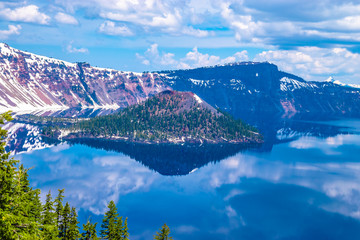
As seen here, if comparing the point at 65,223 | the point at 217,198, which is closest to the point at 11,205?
the point at 65,223

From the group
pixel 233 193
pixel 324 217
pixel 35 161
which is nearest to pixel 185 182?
pixel 233 193

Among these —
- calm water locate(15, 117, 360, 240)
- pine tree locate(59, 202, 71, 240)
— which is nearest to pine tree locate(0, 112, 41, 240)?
pine tree locate(59, 202, 71, 240)

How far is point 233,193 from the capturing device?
152 m

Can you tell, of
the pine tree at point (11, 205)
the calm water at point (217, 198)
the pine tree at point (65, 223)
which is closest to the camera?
the pine tree at point (11, 205)

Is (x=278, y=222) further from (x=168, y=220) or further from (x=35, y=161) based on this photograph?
(x=35, y=161)

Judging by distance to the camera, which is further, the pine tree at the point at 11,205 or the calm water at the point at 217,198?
the calm water at the point at 217,198

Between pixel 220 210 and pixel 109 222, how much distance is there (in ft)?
266

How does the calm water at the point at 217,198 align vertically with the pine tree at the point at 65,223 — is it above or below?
above

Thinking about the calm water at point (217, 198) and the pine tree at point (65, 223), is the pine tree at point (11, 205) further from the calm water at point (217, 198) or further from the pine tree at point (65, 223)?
the calm water at point (217, 198)

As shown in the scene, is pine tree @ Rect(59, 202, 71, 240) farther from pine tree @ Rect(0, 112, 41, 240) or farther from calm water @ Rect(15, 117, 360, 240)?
calm water @ Rect(15, 117, 360, 240)

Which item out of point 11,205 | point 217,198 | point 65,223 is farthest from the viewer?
point 217,198

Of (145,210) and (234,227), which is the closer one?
→ (234,227)

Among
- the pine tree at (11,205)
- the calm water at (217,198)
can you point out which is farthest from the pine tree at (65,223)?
the calm water at (217,198)

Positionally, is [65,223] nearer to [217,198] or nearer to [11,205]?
[11,205]
